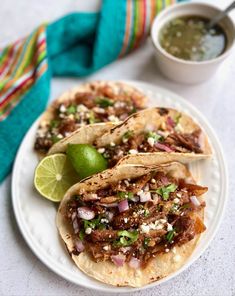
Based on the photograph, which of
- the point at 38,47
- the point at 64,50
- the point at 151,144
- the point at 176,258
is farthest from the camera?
the point at 64,50

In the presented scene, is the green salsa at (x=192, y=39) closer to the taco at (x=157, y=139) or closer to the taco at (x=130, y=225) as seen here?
the taco at (x=157, y=139)

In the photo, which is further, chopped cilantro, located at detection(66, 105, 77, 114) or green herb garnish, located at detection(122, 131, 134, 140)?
chopped cilantro, located at detection(66, 105, 77, 114)

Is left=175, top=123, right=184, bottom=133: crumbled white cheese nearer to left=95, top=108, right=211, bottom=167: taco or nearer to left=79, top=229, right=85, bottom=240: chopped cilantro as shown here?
left=95, top=108, right=211, bottom=167: taco

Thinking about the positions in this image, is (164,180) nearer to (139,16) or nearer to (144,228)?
(144,228)

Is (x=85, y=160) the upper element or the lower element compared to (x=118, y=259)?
upper

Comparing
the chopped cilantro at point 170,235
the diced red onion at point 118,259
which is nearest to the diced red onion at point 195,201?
the chopped cilantro at point 170,235

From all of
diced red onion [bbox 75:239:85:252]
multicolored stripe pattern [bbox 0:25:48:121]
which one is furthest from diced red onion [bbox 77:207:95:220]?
multicolored stripe pattern [bbox 0:25:48:121]

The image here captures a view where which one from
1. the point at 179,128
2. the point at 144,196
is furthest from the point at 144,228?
the point at 179,128
